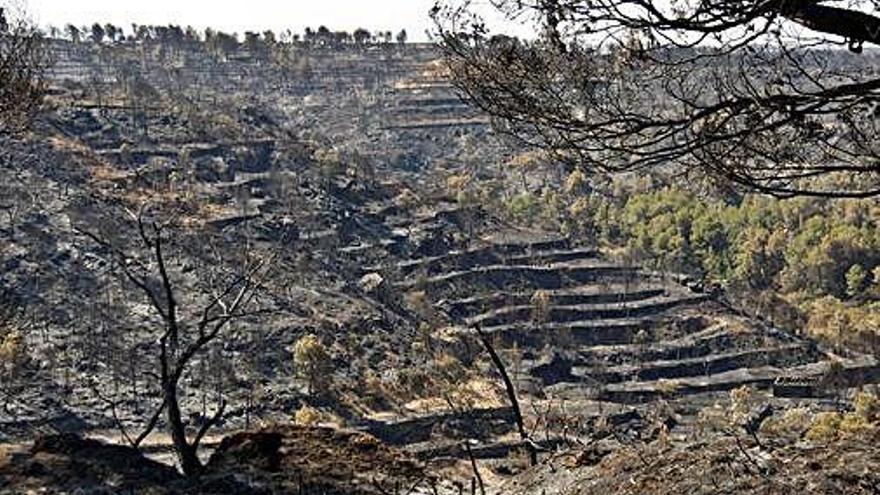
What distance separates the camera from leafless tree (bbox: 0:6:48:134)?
10.0 metres

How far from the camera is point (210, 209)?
75438mm

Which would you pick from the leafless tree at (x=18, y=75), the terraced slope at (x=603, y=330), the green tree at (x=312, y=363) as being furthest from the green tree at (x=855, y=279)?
the leafless tree at (x=18, y=75)

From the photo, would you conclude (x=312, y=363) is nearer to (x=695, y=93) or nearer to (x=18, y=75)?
(x=18, y=75)

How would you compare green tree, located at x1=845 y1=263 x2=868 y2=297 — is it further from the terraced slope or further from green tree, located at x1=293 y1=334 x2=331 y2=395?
green tree, located at x1=293 y1=334 x2=331 y2=395

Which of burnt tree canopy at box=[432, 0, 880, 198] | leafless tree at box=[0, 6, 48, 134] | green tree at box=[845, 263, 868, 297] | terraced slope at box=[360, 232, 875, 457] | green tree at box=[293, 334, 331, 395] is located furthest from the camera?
green tree at box=[845, 263, 868, 297]

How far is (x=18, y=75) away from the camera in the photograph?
33.5ft

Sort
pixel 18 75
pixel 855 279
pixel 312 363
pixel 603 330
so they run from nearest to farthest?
pixel 18 75, pixel 312 363, pixel 603 330, pixel 855 279

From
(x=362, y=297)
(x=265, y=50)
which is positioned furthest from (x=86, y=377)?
(x=265, y=50)

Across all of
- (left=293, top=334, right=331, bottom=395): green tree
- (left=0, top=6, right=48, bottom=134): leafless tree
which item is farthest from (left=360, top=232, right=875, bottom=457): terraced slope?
(left=0, top=6, right=48, bottom=134): leafless tree

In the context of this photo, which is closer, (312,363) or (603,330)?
(312,363)

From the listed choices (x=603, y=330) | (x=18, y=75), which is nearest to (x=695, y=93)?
(x=18, y=75)

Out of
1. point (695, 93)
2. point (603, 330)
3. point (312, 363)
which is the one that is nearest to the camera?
point (695, 93)

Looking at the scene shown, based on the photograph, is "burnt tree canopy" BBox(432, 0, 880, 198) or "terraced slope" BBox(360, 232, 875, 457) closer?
"burnt tree canopy" BBox(432, 0, 880, 198)

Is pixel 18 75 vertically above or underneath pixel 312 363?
above
